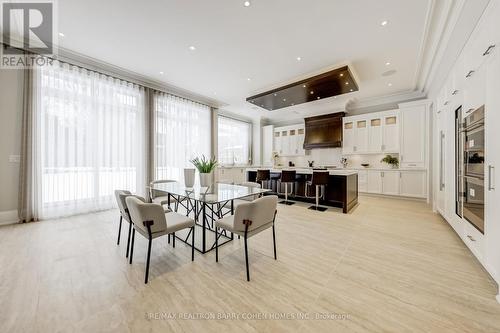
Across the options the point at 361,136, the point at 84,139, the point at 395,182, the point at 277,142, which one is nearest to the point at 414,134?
the point at 361,136

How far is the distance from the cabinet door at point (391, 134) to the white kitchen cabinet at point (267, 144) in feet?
13.5

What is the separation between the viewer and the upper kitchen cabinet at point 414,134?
507 centimetres

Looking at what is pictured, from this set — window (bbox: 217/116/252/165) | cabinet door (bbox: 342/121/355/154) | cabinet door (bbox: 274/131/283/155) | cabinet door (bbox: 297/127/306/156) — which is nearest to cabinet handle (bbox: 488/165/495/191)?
cabinet door (bbox: 342/121/355/154)

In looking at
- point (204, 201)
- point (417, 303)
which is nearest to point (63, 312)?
point (204, 201)

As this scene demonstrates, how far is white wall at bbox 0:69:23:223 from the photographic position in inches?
122

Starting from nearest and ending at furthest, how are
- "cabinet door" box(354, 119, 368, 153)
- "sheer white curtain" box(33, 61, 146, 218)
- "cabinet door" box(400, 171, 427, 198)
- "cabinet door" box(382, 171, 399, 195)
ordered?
"sheer white curtain" box(33, 61, 146, 218)
"cabinet door" box(400, 171, 427, 198)
"cabinet door" box(382, 171, 399, 195)
"cabinet door" box(354, 119, 368, 153)

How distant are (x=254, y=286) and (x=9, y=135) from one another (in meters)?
4.66

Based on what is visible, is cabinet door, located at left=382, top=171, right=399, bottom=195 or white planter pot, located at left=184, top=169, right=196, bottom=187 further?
cabinet door, located at left=382, top=171, right=399, bottom=195

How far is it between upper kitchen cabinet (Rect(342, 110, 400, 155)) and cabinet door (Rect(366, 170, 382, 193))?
0.71 m

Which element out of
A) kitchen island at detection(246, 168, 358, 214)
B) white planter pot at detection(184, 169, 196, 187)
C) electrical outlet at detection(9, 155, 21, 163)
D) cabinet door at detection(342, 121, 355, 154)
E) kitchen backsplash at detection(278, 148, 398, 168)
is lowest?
kitchen island at detection(246, 168, 358, 214)

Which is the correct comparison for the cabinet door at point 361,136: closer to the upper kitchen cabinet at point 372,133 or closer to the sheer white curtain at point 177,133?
the upper kitchen cabinet at point 372,133

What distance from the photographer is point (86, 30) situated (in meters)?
2.88

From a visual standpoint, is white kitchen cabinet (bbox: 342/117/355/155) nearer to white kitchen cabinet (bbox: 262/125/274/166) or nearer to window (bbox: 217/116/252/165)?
white kitchen cabinet (bbox: 262/125/274/166)

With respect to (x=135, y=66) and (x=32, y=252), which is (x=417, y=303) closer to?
(x=32, y=252)
